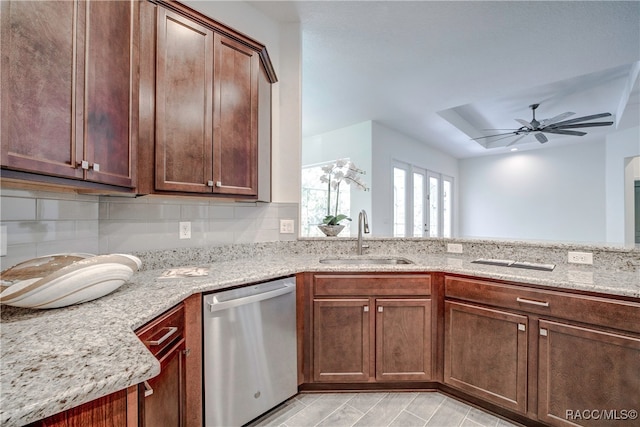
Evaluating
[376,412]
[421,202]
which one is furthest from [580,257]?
[421,202]

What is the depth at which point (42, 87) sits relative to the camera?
→ 94 cm

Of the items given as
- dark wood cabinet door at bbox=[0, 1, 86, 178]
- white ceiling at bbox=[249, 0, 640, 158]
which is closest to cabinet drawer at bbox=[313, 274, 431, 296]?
dark wood cabinet door at bbox=[0, 1, 86, 178]

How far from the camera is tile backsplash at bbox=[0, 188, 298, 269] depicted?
1.17m

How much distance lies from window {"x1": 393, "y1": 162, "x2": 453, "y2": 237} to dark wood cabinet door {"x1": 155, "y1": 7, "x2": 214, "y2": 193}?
386cm

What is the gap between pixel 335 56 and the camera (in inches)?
117

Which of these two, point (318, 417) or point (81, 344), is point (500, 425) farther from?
point (81, 344)

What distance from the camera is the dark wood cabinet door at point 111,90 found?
3.72 feet

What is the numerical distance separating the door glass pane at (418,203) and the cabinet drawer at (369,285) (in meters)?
4.35

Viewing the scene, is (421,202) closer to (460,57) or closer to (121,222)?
(460,57)

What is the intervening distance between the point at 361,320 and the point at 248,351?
721 millimetres

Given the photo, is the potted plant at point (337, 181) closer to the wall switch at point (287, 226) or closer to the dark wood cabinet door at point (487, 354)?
the wall switch at point (287, 226)

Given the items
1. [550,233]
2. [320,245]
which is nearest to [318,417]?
[320,245]

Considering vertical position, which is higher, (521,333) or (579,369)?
(521,333)

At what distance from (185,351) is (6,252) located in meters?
0.78
